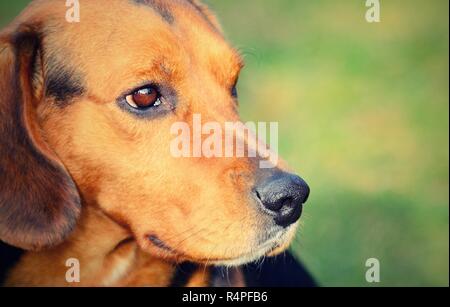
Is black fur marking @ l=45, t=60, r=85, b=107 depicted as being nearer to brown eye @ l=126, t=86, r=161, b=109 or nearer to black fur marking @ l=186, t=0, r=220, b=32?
brown eye @ l=126, t=86, r=161, b=109

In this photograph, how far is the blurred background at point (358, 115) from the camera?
19.2ft

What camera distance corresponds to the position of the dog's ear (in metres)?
3.25

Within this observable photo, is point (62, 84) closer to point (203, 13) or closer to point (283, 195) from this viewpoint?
point (203, 13)

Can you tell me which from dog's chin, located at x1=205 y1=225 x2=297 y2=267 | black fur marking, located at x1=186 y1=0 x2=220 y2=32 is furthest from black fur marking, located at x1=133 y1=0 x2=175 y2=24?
dog's chin, located at x1=205 y1=225 x2=297 y2=267

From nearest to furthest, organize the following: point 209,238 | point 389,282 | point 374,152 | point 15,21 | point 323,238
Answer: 1. point 209,238
2. point 15,21
3. point 389,282
4. point 323,238
5. point 374,152

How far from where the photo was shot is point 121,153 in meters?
3.29

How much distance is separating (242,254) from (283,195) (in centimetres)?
41

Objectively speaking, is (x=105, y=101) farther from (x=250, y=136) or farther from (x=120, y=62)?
(x=250, y=136)

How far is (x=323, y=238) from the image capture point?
232 inches

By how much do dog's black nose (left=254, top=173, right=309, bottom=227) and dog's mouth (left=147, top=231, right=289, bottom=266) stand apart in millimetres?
106

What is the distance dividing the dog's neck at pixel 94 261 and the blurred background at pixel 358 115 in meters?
2.28

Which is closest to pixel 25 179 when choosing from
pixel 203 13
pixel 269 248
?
pixel 269 248

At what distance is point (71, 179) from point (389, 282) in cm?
311

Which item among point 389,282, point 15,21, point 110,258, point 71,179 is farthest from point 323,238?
point 15,21
